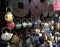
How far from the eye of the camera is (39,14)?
182cm

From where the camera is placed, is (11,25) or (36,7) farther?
(36,7)

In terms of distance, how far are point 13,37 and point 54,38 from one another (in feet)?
1.66

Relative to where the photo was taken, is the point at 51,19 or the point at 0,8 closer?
the point at 0,8

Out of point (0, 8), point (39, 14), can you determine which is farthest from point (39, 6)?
point (0, 8)

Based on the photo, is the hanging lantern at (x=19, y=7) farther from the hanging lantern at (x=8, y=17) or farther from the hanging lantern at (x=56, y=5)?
the hanging lantern at (x=56, y=5)

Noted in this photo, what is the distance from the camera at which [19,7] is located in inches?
67.2

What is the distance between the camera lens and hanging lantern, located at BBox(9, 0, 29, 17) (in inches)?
66.4

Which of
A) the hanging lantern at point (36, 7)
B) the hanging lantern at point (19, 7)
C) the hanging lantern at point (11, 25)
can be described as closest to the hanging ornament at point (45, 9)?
the hanging lantern at point (36, 7)

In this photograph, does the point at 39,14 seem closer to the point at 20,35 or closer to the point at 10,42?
the point at 20,35

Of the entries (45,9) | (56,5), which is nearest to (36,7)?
(45,9)

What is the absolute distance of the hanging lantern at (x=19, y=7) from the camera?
66.4 inches

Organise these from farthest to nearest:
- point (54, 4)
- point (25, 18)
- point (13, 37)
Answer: point (54, 4) < point (25, 18) < point (13, 37)

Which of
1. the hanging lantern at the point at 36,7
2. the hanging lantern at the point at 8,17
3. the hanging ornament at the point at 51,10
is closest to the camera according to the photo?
the hanging lantern at the point at 8,17

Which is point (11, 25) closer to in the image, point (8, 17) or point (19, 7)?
point (8, 17)
